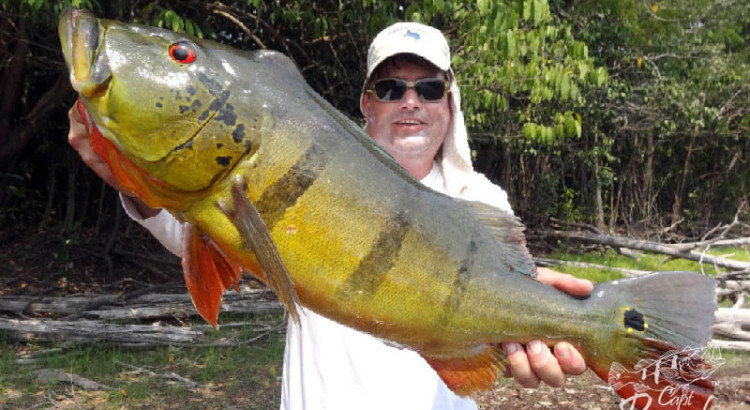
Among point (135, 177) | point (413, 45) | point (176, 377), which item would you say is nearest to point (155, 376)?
point (176, 377)

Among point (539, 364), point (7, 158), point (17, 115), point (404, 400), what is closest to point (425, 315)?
point (539, 364)

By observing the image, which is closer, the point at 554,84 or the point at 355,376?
the point at 355,376

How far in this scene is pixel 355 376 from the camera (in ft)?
8.12

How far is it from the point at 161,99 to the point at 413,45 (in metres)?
1.66

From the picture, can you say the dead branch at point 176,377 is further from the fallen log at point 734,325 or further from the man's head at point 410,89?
the fallen log at point 734,325

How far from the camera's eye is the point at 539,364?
1.94m

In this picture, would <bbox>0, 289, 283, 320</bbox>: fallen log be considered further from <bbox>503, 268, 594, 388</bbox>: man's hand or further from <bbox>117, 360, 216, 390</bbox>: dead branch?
<bbox>503, 268, 594, 388</bbox>: man's hand

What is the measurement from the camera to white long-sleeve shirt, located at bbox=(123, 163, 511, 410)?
2443mm

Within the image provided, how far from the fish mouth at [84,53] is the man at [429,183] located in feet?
1.19

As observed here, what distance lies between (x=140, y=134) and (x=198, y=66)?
25 cm

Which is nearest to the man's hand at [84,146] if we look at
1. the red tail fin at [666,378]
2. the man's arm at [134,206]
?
the man's arm at [134,206]

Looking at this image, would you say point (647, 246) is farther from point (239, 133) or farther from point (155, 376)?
point (239, 133)

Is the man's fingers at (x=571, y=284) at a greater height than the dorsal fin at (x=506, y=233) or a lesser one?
lesser

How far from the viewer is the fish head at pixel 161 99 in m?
Result: 1.48
